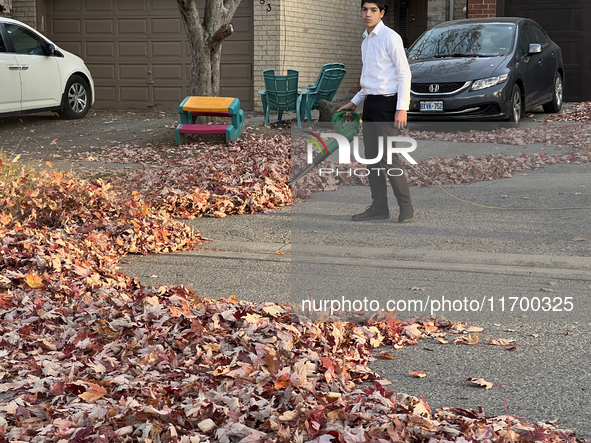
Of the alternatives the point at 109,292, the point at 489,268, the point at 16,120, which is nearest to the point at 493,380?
the point at 489,268

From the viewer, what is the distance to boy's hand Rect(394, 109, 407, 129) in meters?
4.31

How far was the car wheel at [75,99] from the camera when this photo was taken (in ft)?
46.7

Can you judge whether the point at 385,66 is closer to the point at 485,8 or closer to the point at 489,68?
the point at 489,68

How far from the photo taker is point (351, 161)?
12.1ft

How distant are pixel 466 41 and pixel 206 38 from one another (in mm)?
4024

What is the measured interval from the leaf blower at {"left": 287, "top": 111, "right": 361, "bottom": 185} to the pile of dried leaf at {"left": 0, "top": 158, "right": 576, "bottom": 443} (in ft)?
2.84

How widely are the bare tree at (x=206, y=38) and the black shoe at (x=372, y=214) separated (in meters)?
8.16

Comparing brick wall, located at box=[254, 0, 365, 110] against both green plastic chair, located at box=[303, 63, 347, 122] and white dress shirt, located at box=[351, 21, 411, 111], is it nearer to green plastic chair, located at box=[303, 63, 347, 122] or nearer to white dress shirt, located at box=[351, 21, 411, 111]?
green plastic chair, located at box=[303, 63, 347, 122]

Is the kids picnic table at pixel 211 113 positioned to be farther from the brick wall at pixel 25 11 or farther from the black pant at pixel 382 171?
the brick wall at pixel 25 11

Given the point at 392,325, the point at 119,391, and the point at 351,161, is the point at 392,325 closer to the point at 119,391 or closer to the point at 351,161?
the point at 351,161

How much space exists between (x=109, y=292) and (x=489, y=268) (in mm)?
2342

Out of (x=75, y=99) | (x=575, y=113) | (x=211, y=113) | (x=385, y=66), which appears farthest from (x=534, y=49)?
(x=75, y=99)

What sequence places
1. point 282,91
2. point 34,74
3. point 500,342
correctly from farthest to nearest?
point 34,74 → point 282,91 → point 500,342

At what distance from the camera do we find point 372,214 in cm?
395
